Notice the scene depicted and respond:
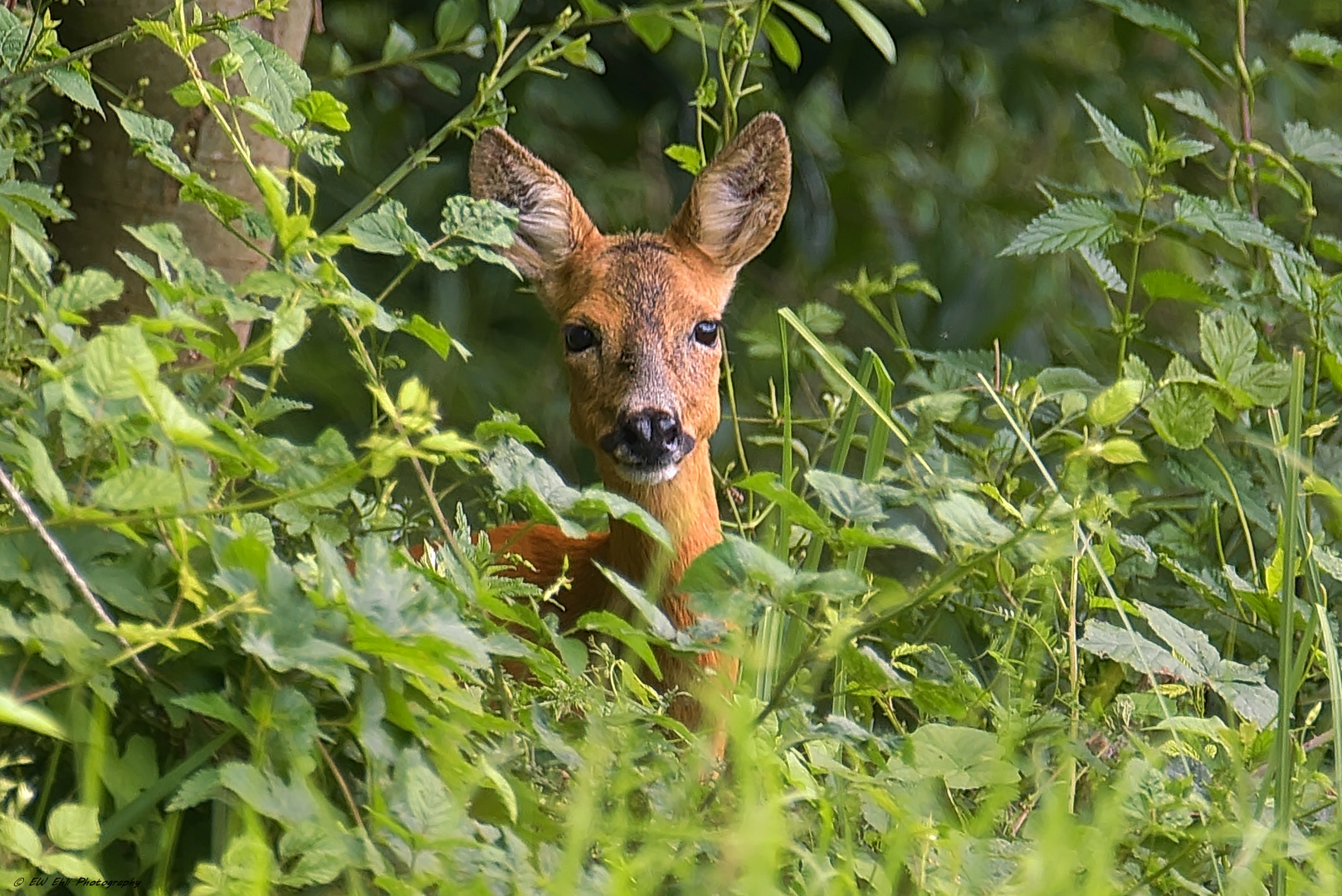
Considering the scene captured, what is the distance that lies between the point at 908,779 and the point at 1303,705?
141 centimetres

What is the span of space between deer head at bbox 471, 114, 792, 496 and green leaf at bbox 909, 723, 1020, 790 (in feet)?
4.09

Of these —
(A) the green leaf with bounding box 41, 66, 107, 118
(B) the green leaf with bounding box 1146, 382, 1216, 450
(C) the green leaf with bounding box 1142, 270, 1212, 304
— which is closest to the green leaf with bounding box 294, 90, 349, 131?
(A) the green leaf with bounding box 41, 66, 107, 118

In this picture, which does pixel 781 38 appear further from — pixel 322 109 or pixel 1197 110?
pixel 322 109

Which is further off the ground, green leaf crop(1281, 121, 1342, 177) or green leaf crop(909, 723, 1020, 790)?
green leaf crop(1281, 121, 1342, 177)

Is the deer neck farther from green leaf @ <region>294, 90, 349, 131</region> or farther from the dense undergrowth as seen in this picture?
green leaf @ <region>294, 90, 349, 131</region>

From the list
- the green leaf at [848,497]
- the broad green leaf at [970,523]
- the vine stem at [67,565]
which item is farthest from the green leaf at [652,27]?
the vine stem at [67,565]

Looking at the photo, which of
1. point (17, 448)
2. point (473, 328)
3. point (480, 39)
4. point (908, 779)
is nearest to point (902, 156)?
point (473, 328)

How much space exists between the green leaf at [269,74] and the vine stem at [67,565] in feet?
2.09

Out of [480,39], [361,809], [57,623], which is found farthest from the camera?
[480,39]

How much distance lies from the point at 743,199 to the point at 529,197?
434mm

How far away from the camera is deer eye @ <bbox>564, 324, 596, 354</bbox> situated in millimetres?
3408

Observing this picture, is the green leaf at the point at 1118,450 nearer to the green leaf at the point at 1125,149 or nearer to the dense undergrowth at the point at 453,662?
the dense undergrowth at the point at 453,662

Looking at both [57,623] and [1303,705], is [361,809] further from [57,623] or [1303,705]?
[1303,705]

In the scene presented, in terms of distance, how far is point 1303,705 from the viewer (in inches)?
123
